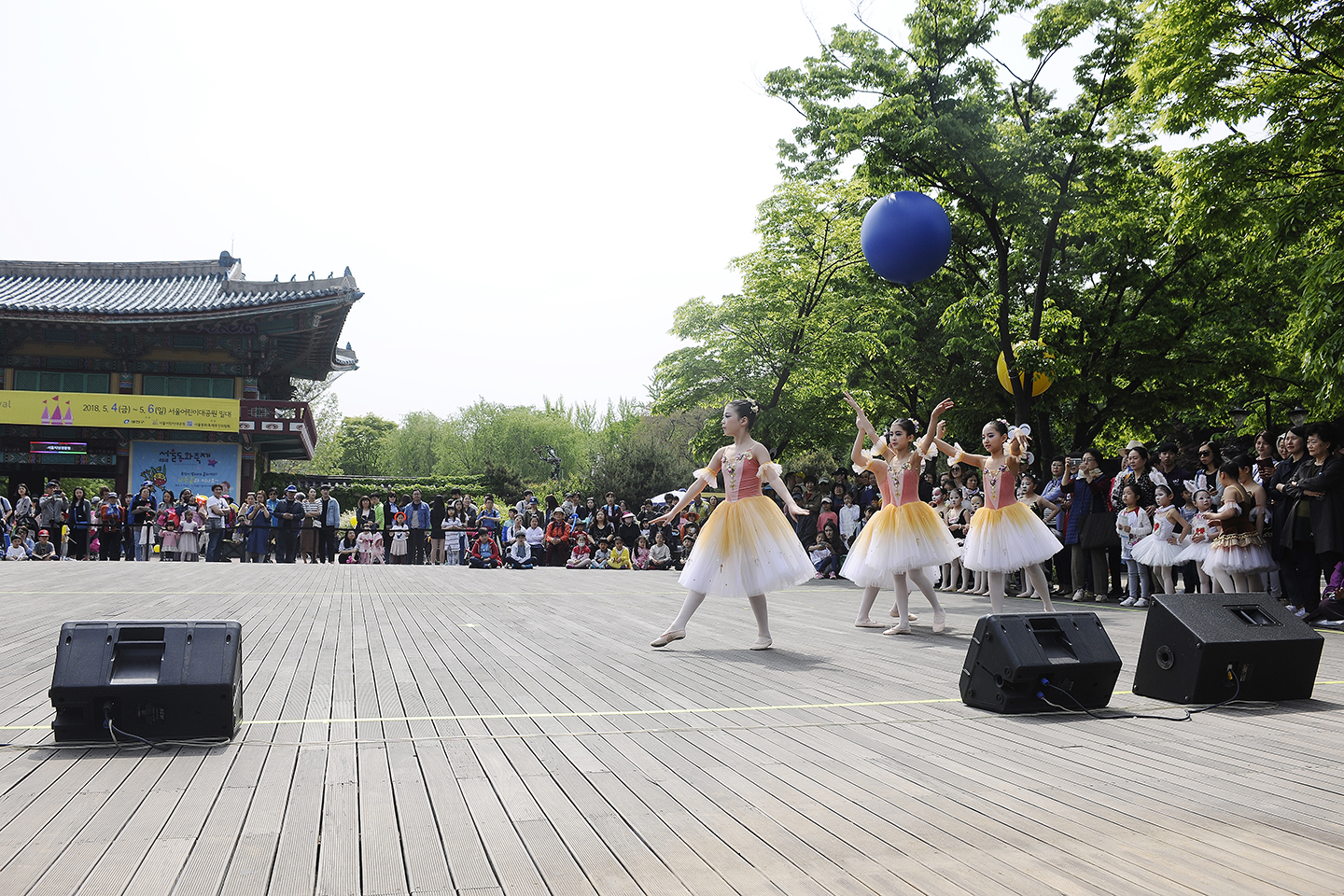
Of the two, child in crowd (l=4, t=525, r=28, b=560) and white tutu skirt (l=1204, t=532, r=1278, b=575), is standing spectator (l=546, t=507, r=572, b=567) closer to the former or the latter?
child in crowd (l=4, t=525, r=28, b=560)

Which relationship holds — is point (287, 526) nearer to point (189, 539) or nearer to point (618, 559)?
point (189, 539)

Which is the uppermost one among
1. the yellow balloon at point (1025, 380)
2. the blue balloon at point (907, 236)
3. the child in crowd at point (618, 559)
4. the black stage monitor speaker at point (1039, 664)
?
the blue balloon at point (907, 236)

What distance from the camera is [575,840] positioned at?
343 centimetres

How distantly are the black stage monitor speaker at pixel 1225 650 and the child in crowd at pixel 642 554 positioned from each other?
690 inches

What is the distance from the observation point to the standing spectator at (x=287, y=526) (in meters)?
23.6

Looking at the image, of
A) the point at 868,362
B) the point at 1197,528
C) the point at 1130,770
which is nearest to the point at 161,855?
the point at 1130,770

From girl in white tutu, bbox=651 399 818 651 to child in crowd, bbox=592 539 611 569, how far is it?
14745mm

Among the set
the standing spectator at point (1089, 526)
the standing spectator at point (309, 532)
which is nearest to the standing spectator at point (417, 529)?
the standing spectator at point (309, 532)

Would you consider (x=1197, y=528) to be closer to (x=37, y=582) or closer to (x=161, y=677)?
(x=161, y=677)

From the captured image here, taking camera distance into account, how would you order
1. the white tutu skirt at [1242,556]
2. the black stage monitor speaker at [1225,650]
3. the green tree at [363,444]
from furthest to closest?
the green tree at [363,444] < the white tutu skirt at [1242,556] < the black stage monitor speaker at [1225,650]

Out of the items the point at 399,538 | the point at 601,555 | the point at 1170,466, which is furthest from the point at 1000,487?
the point at 399,538

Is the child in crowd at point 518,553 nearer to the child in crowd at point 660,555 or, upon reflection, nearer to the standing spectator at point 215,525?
the child in crowd at point 660,555

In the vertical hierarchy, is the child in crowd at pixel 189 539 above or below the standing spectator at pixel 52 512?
below

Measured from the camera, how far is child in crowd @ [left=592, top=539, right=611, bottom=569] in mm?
23266
